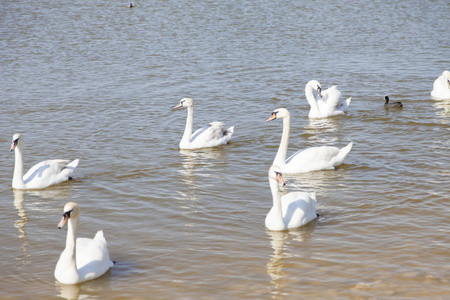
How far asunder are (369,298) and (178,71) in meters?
13.1

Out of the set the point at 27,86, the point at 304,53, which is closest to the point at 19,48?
the point at 27,86

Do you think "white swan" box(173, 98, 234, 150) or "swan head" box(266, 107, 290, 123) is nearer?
"swan head" box(266, 107, 290, 123)

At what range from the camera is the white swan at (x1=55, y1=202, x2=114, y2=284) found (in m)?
7.55

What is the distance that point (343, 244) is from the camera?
339 inches

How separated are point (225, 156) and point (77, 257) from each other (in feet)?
17.6

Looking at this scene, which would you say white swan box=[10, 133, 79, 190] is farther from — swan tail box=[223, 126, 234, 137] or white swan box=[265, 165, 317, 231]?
white swan box=[265, 165, 317, 231]

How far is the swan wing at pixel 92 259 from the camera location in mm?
7738

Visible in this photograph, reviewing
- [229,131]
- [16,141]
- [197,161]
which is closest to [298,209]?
[197,161]

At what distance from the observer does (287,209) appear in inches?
362

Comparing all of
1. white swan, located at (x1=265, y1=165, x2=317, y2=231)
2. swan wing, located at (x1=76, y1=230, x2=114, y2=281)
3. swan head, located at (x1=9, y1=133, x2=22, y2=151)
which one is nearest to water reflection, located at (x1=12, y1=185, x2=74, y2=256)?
swan head, located at (x1=9, y1=133, x2=22, y2=151)

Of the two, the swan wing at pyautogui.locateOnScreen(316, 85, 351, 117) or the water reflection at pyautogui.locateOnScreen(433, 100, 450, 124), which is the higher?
the swan wing at pyautogui.locateOnScreen(316, 85, 351, 117)

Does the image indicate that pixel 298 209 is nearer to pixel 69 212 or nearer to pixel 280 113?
pixel 69 212

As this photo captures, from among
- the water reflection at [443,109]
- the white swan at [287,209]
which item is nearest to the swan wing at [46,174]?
the white swan at [287,209]

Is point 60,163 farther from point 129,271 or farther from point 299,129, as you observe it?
point 299,129
